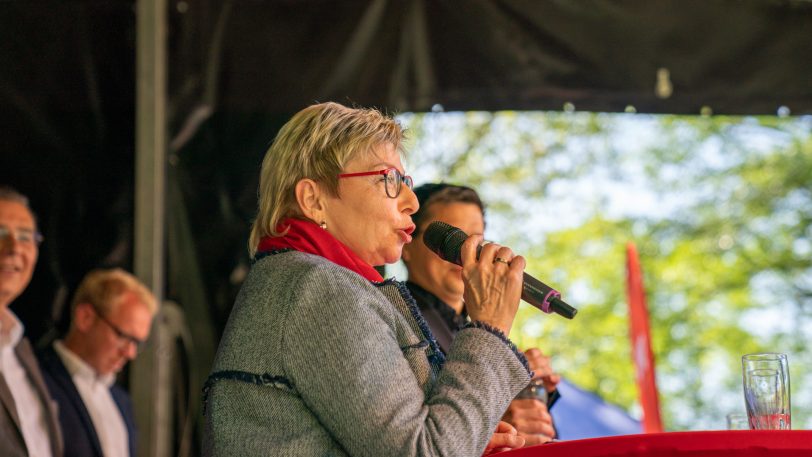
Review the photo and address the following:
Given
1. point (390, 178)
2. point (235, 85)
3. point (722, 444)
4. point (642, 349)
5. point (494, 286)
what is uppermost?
point (235, 85)

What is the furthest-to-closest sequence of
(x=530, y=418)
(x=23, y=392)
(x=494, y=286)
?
(x=23, y=392)
(x=530, y=418)
(x=494, y=286)

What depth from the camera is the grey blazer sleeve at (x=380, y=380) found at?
1647 mm

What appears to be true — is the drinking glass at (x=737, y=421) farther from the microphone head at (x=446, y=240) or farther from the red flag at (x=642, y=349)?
the red flag at (x=642, y=349)

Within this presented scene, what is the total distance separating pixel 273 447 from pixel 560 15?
2.81 m

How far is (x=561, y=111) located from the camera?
4117 mm

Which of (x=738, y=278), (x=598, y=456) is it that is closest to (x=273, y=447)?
(x=598, y=456)

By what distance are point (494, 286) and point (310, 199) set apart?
411 mm

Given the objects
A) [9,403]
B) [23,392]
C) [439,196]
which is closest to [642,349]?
[439,196]

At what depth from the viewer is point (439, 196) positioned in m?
3.26

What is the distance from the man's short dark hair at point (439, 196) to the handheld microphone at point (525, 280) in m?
1.05

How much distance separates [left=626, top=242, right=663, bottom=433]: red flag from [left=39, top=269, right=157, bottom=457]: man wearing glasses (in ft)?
7.37

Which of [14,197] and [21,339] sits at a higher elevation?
[14,197]

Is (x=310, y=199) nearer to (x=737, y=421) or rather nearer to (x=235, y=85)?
(x=737, y=421)

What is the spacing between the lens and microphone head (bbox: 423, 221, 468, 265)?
2.07 metres
